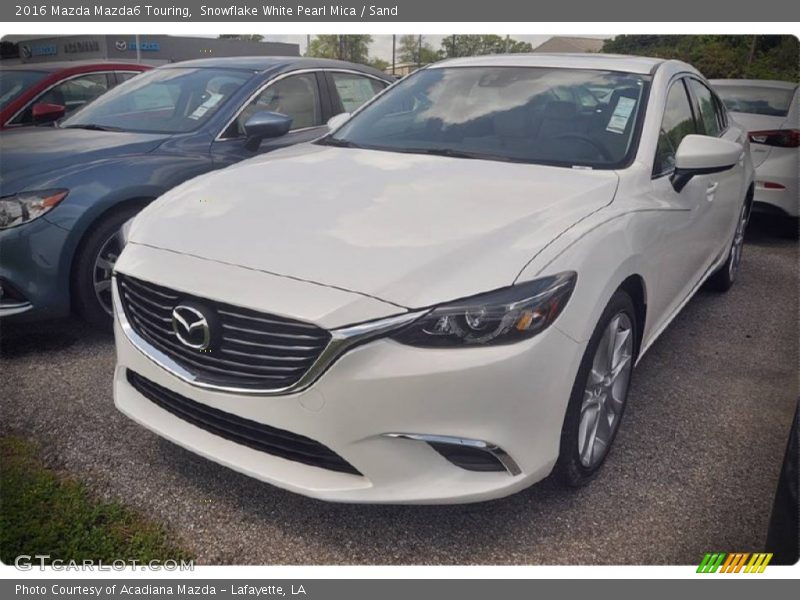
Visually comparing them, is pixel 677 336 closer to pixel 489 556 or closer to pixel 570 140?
pixel 570 140

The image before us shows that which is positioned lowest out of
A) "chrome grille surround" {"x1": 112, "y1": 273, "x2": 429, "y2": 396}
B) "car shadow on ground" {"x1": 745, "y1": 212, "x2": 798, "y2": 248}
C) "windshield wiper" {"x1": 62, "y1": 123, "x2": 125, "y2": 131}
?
"car shadow on ground" {"x1": 745, "y1": 212, "x2": 798, "y2": 248}

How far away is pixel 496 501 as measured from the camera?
259 cm

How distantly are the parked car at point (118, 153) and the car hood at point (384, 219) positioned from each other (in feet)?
3.34

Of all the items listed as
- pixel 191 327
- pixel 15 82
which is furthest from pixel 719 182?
pixel 15 82

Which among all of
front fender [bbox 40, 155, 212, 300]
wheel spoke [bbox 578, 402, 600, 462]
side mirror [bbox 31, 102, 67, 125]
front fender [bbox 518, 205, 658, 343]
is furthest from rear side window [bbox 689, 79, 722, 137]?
side mirror [bbox 31, 102, 67, 125]

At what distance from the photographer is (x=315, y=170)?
307 cm

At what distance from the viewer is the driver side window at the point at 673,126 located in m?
3.19

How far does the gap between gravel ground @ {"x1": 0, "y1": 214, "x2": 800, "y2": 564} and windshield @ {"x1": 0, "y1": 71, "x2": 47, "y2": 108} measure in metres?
3.43

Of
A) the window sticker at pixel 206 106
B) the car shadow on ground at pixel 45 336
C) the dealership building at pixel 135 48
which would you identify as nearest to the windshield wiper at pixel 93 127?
the window sticker at pixel 206 106

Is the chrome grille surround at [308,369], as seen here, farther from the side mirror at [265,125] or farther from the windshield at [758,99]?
the windshield at [758,99]

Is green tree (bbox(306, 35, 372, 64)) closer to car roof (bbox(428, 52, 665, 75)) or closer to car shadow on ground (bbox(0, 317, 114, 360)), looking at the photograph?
car roof (bbox(428, 52, 665, 75))

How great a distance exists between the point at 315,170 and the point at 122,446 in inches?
55.3

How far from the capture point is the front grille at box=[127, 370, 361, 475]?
7.24ft

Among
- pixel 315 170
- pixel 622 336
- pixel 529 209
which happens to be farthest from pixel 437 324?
pixel 315 170
